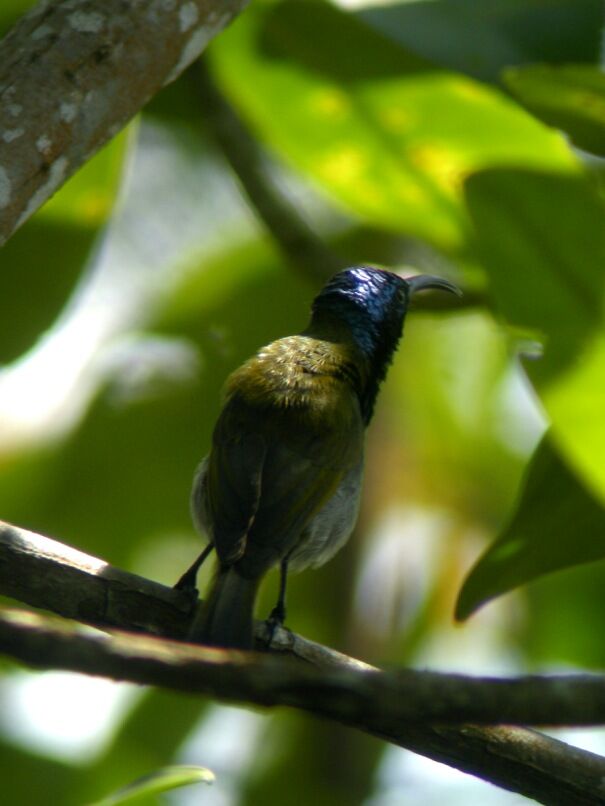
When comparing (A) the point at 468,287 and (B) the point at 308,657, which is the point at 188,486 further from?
(B) the point at 308,657

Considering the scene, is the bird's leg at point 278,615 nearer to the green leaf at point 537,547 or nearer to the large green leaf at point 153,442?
the green leaf at point 537,547

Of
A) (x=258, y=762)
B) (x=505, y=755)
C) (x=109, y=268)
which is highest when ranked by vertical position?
(x=109, y=268)

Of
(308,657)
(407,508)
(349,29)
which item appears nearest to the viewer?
(308,657)

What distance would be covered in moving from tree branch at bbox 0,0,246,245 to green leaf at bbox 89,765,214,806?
138 centimetres

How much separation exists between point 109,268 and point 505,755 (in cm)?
401

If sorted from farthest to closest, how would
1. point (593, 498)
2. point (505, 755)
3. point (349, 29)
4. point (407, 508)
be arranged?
point (407, 508), point (349, 29), point (593, 498), point (505, 755)

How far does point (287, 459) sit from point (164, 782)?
0.97 meters

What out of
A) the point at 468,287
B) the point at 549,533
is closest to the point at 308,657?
the point at 549,533

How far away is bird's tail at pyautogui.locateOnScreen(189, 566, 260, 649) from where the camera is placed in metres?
2.95

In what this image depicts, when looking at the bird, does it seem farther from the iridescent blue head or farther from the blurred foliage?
the blurred foliage

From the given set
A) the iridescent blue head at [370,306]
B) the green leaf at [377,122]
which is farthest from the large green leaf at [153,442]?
the iridescent blue head at [370,306]

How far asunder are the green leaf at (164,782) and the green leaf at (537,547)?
0.94 metres

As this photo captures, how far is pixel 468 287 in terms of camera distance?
4949 millimetres

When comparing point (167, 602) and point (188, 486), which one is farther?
point (188, 486)
